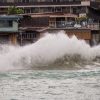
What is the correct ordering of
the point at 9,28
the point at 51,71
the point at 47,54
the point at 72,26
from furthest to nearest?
the point at 72,26 < the point at 9,28 < the point at 47,54 < the point at 51,71

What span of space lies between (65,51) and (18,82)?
12.7 meters

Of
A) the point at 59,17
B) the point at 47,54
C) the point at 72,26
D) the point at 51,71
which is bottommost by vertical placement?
the point at 72,26

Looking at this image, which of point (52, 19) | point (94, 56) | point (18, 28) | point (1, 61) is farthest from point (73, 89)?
point (52, 19)

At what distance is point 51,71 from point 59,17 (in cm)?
4342

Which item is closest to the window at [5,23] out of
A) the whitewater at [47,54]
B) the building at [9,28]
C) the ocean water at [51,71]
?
the building at [9,28]

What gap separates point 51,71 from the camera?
38.5 m

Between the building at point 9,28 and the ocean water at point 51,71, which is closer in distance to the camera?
→ the ocean water at point 51,71

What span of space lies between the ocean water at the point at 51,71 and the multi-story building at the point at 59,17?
2704 cm

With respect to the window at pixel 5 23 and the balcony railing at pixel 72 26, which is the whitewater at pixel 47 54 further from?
the balcony railing at pixel 72 26

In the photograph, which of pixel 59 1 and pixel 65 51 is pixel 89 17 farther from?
pixel 65 51

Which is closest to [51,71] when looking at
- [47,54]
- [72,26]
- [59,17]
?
[47,54]

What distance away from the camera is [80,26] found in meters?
72.8

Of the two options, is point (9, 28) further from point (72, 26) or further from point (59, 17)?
point (59, 17)

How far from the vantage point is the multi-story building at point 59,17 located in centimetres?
7269
